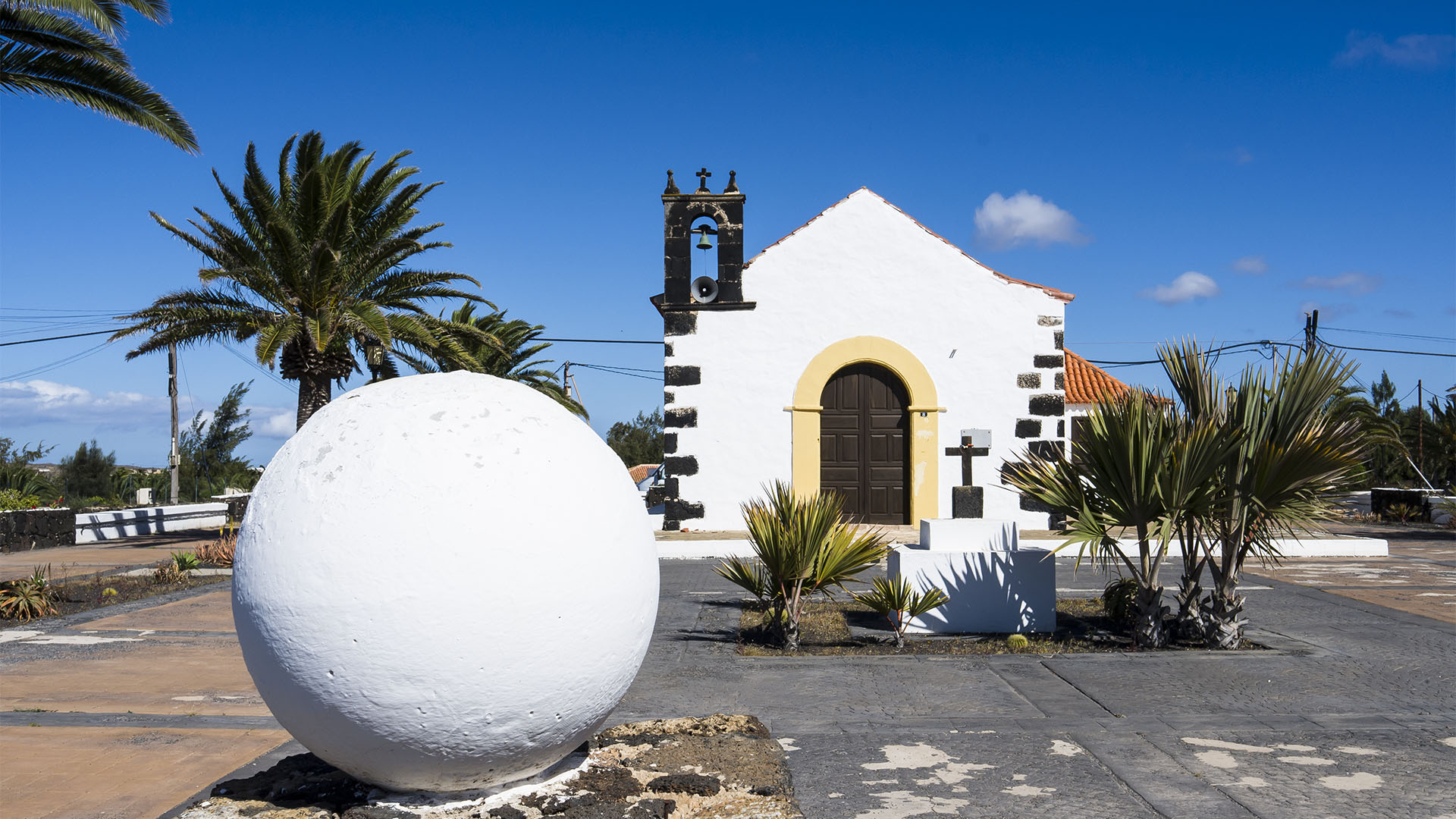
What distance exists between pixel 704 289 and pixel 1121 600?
9566 millimetres

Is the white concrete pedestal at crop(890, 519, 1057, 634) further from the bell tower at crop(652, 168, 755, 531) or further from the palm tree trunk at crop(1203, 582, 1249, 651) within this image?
the bell tower at crop(652, 168, 755, 531)

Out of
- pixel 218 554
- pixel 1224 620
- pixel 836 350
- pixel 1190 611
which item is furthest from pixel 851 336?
pixel 218 554

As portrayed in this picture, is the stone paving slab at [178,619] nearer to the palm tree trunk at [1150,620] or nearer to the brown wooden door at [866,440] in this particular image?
the palm tree trunk at [1150,620]

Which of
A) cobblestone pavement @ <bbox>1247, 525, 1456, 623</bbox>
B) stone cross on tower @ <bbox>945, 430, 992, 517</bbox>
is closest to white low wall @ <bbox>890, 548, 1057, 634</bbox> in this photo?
stone cross on tower @ <bbox>945, 430, 992, 517</bbox>

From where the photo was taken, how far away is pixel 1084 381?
1995cm

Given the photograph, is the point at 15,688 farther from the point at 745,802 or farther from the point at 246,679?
the point at 745,802

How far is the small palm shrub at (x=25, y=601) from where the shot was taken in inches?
398

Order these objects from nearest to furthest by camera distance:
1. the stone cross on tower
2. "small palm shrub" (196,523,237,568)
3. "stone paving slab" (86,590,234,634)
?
"stone paving slab" (86,590,234,634)
the stone cross on tower
"small palm shrub" (196,523,237,568)

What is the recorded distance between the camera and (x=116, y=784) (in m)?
4.71

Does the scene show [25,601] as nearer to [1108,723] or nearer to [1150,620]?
[1108,723]

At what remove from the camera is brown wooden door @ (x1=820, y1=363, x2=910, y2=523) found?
16.6m

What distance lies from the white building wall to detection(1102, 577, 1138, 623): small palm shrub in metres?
7.75

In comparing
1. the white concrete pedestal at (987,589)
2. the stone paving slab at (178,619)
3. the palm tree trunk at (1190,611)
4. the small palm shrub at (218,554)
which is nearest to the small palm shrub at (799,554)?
the white concrete pedestal at (987,589)

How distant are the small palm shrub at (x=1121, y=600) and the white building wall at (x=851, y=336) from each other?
775 centimetres
